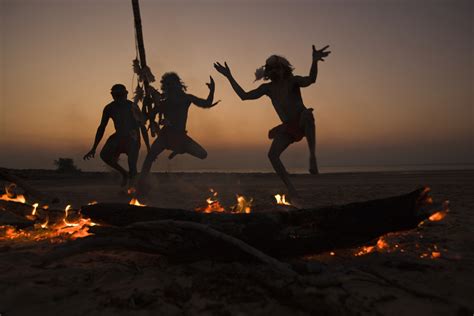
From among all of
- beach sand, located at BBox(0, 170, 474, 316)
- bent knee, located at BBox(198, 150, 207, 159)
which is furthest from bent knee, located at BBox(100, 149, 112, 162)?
beach sand, located at BBox(0, 170, 474, 316)

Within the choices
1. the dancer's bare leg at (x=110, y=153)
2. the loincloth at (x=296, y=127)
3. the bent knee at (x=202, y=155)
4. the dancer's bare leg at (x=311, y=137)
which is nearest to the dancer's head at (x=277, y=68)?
the loincloth at (x=296, y=127)

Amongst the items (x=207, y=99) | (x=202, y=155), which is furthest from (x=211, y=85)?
(x=202, y=155)

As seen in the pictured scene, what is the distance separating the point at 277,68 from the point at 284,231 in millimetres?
4047

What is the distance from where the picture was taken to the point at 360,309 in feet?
6.68

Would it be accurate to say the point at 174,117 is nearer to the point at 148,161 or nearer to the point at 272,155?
the point at 148,161

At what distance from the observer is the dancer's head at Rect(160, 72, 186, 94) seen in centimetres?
748

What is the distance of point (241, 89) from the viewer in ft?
21.0

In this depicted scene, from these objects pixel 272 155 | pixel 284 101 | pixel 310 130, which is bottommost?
pixel 272 155

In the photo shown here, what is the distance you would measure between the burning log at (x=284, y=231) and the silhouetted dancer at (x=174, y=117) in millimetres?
4545

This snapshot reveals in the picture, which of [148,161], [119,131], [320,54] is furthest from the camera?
[119,131]

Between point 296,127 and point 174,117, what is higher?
point 174,117

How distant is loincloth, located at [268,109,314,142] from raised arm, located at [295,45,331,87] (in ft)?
1.73

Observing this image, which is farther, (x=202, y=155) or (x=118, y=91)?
(x=118, y=91)

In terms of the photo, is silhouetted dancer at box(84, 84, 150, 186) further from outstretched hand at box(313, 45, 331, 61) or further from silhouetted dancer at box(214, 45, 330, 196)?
outstretched hand at box(313, 45, 331, 61)
